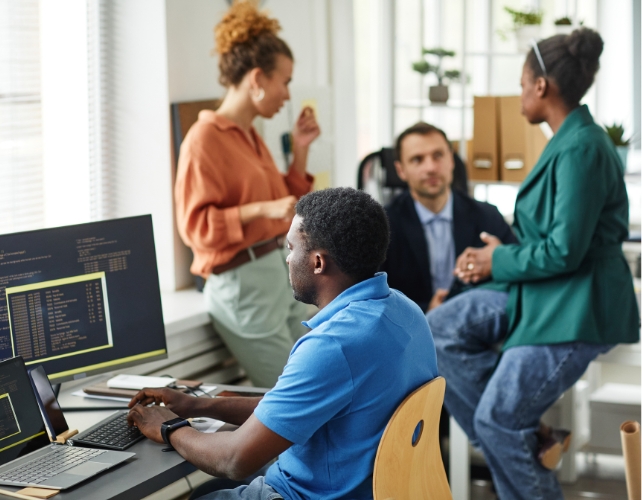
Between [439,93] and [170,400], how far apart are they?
264 centimetres

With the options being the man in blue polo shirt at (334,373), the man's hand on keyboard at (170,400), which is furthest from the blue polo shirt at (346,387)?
the man's hand on keyboard at (170,400)

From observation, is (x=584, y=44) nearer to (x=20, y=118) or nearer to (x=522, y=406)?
(x=522, y=406)

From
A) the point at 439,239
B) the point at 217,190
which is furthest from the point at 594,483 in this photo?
the point at 217,190

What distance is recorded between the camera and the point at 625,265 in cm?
257

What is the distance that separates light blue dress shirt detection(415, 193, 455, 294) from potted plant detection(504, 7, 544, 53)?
1.23 metres

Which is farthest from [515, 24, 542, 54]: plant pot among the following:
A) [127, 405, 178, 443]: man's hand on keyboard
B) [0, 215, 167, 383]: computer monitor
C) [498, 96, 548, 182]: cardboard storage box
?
[127, 405, 178, 443]: man's hand on keyboard

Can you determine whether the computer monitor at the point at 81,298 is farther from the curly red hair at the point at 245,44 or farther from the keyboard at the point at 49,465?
the curly red hair at the point at 245,44

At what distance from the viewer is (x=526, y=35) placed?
4047 mm

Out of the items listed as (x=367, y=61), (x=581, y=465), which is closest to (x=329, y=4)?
(x=367, y=61)

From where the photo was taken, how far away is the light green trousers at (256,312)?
289cm

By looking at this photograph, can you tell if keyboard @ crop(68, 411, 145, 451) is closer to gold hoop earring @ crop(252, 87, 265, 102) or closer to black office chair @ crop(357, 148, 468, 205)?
gold hoop earring @ crop(252, 87, 265, 102)

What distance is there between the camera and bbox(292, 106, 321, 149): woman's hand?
126 inches

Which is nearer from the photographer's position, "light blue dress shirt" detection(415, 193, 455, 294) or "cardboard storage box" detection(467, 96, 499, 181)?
"light blue dress shirt" detection(415, 193, 455, 294)

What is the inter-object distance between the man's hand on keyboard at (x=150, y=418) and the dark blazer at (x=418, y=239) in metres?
1.50
